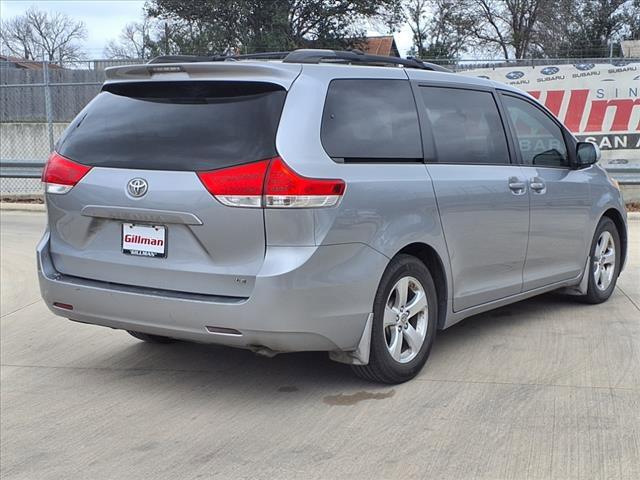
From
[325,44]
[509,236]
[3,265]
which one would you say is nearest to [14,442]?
[509,236]

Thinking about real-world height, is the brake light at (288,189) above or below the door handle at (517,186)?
above

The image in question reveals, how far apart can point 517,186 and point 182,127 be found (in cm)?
240

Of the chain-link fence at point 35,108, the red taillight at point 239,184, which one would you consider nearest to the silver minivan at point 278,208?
the red taillight at point 239,184

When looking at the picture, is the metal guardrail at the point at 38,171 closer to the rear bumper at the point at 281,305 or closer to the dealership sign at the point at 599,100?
the dealership sign at the point at 599,100

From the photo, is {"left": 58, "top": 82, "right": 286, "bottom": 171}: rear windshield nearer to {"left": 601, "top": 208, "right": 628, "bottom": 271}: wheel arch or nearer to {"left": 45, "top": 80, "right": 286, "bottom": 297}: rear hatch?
{"left": 45, "top": 80, "right": 286, "bottom": 297}: rear hatch

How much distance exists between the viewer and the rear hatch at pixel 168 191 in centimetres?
398

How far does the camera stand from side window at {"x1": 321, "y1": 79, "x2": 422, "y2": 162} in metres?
4.21

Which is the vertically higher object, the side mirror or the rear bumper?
the side mirror

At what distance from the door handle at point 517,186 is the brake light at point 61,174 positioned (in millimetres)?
Result: 2743

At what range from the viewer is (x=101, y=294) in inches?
170

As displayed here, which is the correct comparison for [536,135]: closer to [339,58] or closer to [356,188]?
[339,58]

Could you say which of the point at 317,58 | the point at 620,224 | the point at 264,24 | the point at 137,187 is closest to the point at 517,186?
the point at 317,58

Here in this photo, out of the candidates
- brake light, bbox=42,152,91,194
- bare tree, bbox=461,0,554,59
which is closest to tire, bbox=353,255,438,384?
brake light, bbox=42,152,91,194

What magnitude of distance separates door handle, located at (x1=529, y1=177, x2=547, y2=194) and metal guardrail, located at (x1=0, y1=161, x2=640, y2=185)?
7.53m
